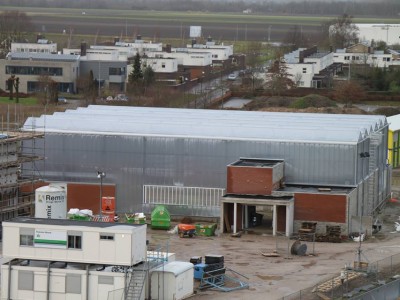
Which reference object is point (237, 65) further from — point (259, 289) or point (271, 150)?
point (259, 289)

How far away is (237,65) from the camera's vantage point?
94.8 m

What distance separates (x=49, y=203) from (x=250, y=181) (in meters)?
6.62

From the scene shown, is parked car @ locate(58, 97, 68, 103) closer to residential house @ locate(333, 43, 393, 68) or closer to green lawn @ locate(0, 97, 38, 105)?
green lawn @ locate(0, 97, 38, 105)

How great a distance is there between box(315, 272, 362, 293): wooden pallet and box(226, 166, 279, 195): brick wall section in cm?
685

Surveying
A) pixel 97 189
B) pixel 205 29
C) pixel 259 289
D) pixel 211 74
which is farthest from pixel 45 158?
pixel 205 29

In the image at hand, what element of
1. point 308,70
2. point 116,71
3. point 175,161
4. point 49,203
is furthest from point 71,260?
point 308,70

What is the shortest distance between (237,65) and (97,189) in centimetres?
5537

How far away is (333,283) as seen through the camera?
30.7 m

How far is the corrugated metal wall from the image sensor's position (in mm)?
39531

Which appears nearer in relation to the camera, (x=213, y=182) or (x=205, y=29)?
(x=213, y=182)

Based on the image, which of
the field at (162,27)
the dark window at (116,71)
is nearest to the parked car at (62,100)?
the dark window at (116,71)

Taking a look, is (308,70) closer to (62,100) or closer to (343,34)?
(62,100)

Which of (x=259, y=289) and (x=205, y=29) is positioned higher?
(x=205, y=29)

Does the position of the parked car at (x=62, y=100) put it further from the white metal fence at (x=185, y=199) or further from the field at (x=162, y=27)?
the field at (x=162, y=27)
